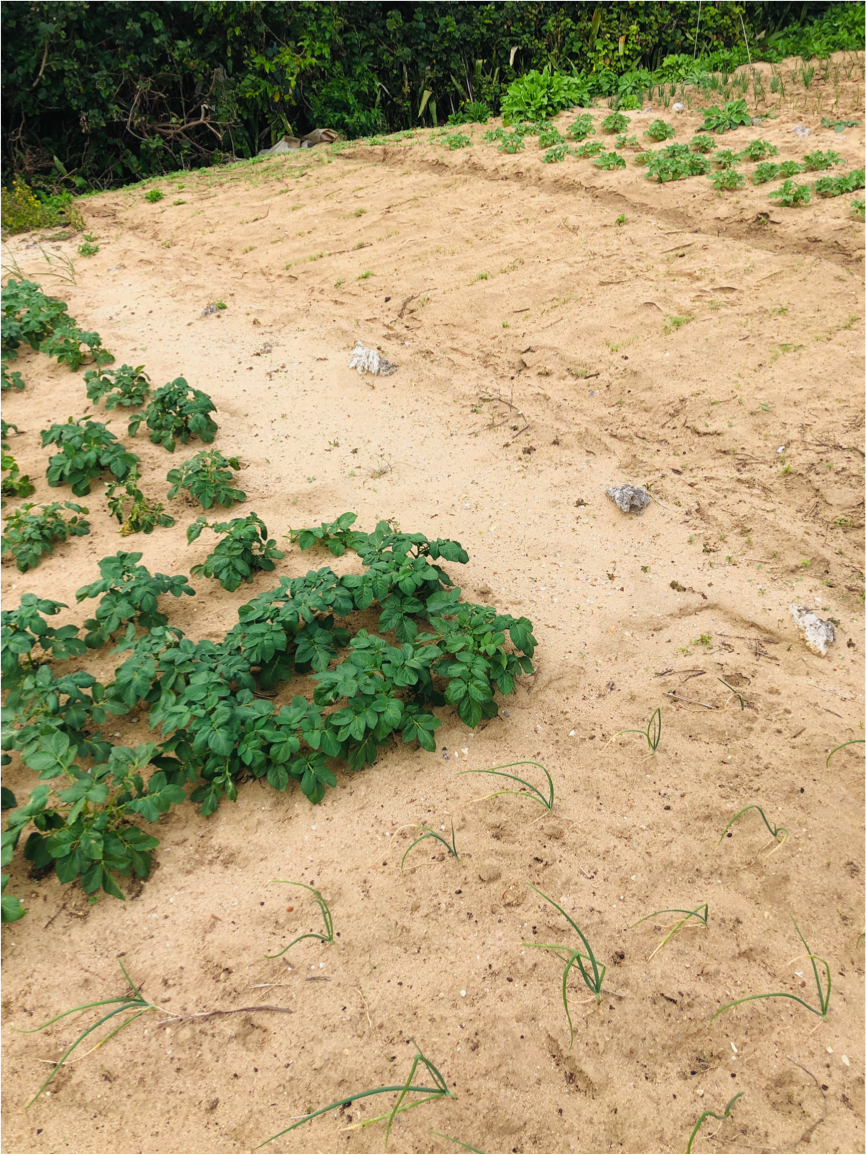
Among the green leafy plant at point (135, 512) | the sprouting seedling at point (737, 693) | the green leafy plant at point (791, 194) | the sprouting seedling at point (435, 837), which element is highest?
the green leafy plant at point (791, 194)

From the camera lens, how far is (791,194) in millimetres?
5438

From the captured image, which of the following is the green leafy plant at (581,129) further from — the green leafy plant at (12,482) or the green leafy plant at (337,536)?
the green leafy plant at (12,482)

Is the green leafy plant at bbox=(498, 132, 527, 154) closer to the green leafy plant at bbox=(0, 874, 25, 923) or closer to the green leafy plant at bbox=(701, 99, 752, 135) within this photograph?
the green leafy plant at bbox=(701, 99, 752, 135)

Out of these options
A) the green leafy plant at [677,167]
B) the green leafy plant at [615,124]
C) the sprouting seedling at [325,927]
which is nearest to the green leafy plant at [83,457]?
the sprouting seedling at [325,927]

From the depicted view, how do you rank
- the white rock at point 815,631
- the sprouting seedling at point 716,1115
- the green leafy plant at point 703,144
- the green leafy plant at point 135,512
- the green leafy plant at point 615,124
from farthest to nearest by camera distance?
the green leafy plant at point 615,124 < the green leafy plant at point 703,144 < the green leafy plant at point 135,512 < the white rock at point 815,631 < the sprouting seedling at point 716,1115

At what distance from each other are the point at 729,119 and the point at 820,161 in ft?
4.50

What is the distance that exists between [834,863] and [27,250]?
7797 millimetres

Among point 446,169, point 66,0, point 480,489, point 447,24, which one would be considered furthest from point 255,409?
point 447,24

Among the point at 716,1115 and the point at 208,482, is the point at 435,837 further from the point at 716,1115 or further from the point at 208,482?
the point at 208,482

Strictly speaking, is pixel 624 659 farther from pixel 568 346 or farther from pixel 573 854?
pixel 568 346

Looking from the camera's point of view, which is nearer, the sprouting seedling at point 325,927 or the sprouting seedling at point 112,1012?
the sprouting seedling at point 112,1012

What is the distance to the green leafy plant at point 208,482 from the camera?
3.68 metres

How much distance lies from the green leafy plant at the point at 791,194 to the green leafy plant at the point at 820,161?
0.34m

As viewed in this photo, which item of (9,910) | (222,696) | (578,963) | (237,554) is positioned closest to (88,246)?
Result: (237,554)
